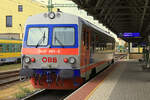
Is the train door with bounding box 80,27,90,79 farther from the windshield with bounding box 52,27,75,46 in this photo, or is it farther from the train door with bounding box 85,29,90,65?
the windshield with bounding box 52,27,75,46

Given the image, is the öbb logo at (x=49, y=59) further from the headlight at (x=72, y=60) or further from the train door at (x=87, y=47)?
the train door at (x=87, y=47)

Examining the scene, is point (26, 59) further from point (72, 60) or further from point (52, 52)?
point (72, 60)

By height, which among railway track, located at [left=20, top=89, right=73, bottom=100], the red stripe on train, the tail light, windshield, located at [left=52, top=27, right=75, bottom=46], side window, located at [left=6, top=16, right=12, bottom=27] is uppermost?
side window, located at [left=6, top=16, right=12, bottom=27]

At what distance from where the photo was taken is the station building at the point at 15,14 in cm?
5100

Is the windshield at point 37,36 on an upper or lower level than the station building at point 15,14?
lower

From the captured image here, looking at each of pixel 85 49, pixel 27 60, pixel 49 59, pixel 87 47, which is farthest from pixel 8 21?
pixel 49 59

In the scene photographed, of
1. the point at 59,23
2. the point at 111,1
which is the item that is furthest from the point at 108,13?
the point at 59,23

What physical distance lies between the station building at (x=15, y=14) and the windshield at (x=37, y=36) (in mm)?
41537

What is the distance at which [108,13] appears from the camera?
625 inches

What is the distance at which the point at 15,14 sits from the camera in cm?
5184

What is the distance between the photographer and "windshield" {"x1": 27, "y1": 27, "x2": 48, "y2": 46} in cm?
1000

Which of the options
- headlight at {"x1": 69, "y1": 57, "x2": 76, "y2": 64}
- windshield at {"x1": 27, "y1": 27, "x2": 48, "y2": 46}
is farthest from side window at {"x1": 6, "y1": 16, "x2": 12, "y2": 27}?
headlight at {"x1": 69, "y1": 57, "x2": 76, "y2": 64}

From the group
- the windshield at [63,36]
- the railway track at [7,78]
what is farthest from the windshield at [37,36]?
the railway track at [7,78]

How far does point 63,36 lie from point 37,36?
101 cm
